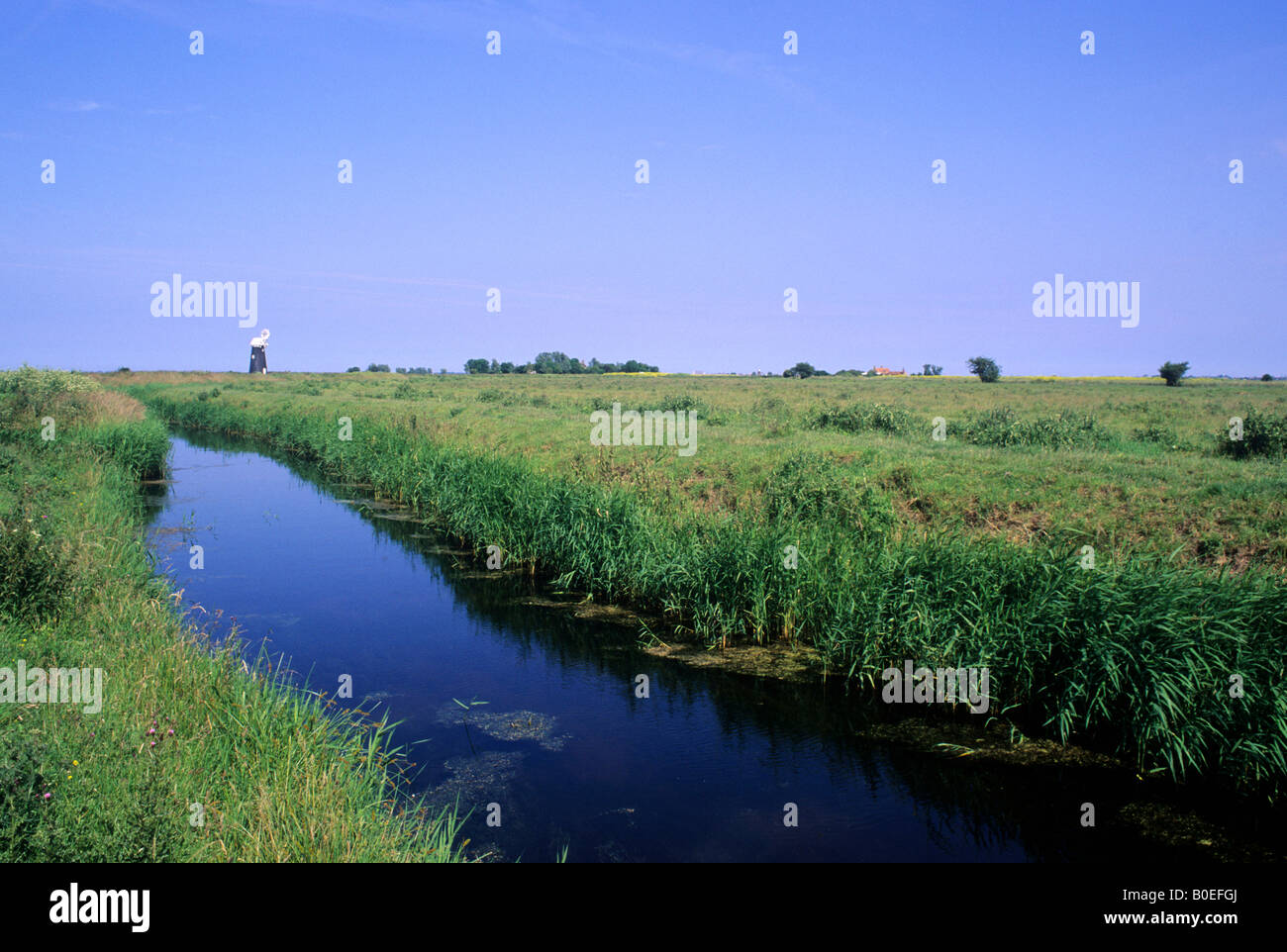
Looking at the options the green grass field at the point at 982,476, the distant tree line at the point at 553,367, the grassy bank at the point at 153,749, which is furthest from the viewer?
the distant tree line at the point at 553,367

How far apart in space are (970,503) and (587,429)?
11253mm

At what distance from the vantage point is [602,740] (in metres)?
8.72

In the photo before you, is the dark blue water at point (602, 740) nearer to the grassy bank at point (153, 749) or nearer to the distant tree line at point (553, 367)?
the grassy bank at point (153, 749)

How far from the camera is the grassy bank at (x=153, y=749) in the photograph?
4.45 meters

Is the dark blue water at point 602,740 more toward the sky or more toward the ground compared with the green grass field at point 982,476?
more toward the ground

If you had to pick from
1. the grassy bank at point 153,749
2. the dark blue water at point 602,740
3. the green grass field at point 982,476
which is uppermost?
the green grass field at point 982,476

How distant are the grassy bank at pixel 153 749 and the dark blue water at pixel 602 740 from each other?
1023 millimetres

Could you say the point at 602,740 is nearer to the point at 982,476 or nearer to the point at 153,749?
the point at 153,749

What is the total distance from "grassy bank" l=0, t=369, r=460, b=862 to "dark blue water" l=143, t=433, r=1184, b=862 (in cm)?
102

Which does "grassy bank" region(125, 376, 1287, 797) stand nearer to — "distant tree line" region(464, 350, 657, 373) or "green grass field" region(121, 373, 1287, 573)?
"green grass field" region(121, 373, 1287, 573)

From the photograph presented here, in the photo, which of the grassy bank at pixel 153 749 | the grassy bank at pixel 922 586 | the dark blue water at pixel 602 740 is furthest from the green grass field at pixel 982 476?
the grassy bank at pixel 153 749

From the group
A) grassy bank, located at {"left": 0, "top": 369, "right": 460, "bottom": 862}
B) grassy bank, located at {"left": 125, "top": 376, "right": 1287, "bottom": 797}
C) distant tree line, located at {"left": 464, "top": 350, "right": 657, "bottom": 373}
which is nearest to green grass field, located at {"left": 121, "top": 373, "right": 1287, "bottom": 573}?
grassy bank, located at {"left": 125, "top": 376, "right": 1287, "bottom": 797}

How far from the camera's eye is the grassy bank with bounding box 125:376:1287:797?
7438mm
